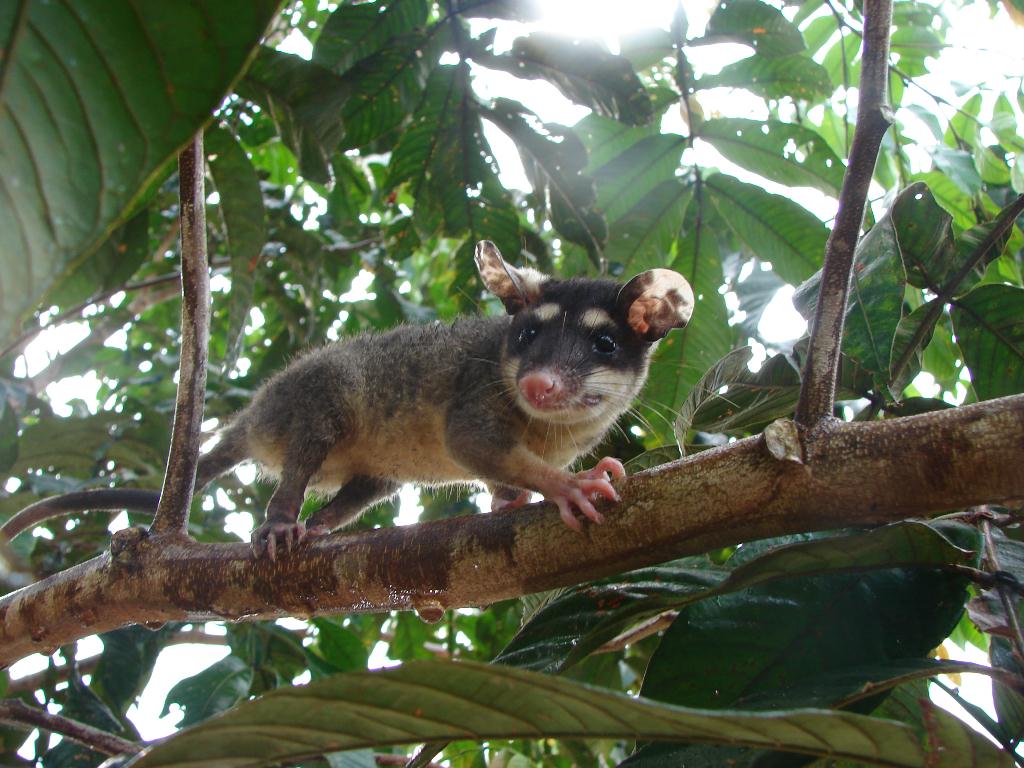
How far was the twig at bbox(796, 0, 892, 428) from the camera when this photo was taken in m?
1.47

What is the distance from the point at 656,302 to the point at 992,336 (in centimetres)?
101

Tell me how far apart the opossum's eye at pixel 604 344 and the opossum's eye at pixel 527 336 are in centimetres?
21

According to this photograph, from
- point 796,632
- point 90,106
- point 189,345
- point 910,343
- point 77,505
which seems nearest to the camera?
point 90,106

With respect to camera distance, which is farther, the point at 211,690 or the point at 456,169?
the point at 456,169

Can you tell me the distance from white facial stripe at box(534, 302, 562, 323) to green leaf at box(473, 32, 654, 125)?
0.74 m

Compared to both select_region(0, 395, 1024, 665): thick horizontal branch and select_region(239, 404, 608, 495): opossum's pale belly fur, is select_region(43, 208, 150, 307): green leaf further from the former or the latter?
select_region(0, 395, 1024, 665): thick horizontal branch

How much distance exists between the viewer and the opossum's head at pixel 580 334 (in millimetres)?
2730

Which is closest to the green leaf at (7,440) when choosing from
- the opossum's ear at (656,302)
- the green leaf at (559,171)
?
the green leaf at (559,171)

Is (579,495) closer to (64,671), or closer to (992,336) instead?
(992,336)

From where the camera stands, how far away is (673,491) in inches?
61.1

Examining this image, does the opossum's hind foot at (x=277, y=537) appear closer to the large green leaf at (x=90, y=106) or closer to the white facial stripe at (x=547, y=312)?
the white facial stripe at (x=547, y=312)

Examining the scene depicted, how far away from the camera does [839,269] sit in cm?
148

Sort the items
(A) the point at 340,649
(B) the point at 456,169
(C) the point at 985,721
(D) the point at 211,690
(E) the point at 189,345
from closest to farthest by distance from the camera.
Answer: (C) the point at 985,721 → (E) the point at 189,345 → (D) the point at 211,690 → (B) the point at 456,169 → (A) the point at 340,649

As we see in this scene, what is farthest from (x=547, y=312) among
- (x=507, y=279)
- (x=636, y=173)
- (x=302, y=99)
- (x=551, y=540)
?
(x=551, y=540)
